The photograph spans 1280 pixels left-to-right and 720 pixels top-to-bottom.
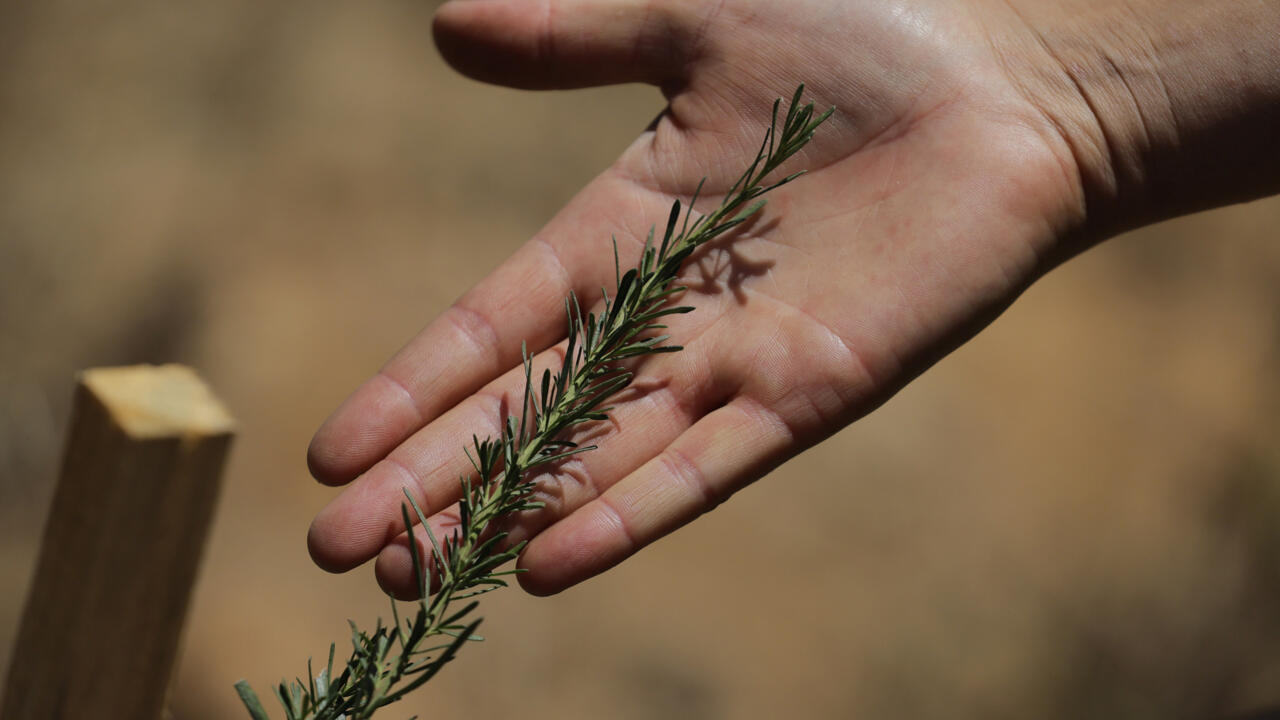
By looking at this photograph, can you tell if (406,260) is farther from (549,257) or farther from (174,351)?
(549,257)

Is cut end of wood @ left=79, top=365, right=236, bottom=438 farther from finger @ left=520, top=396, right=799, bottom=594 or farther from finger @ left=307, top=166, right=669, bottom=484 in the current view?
finger @ left=520, top=396, right=799, bottom=594

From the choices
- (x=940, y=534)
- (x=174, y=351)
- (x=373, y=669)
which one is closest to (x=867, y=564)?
(x=940, y=534)

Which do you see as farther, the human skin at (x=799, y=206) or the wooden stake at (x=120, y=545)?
the human skin at (x=799, y=206)

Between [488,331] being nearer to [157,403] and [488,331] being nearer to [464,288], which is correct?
[157,403]

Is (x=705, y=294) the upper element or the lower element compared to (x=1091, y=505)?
upper

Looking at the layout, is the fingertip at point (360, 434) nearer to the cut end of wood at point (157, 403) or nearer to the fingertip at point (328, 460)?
the fingertip at point (328, 460)

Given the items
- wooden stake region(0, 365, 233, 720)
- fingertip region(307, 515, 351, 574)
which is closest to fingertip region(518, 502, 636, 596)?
fingertip region(307, 515, 351, 574)

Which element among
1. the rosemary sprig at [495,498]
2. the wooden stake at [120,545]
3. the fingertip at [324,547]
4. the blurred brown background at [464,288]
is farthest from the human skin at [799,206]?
the blurred brown background at [464,288]
